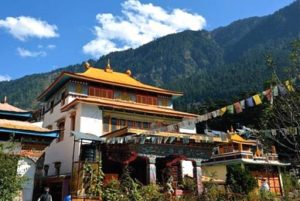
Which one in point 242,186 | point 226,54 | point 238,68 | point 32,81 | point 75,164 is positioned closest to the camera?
point 75,164

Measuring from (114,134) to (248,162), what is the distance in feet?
66.8

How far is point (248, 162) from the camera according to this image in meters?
37.6

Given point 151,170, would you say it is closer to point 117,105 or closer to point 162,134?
point 162,134

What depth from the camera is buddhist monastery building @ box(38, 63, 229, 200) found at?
20.8 meters

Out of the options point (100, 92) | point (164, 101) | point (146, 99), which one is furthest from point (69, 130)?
point (164, 101)

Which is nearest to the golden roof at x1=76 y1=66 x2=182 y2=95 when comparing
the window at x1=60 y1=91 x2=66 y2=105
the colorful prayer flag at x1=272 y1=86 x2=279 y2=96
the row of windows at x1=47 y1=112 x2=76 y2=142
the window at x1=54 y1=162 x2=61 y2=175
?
the window at x1=60 y1=91 x2=66 y2=105

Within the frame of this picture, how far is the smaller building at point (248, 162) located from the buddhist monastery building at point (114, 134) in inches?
462

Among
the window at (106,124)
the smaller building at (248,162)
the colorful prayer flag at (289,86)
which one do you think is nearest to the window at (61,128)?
the window at (106,124)

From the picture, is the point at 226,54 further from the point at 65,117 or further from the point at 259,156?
the point at 65,117

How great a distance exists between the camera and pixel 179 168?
2495cm

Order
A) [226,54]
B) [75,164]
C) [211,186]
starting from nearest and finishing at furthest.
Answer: [211,186] → [75,164] → [226,54]

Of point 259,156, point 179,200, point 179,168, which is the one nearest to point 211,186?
point 179,200

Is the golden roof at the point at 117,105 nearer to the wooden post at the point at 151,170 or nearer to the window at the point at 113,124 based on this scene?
the window at the point at 113,124

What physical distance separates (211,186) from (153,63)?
168 metres
